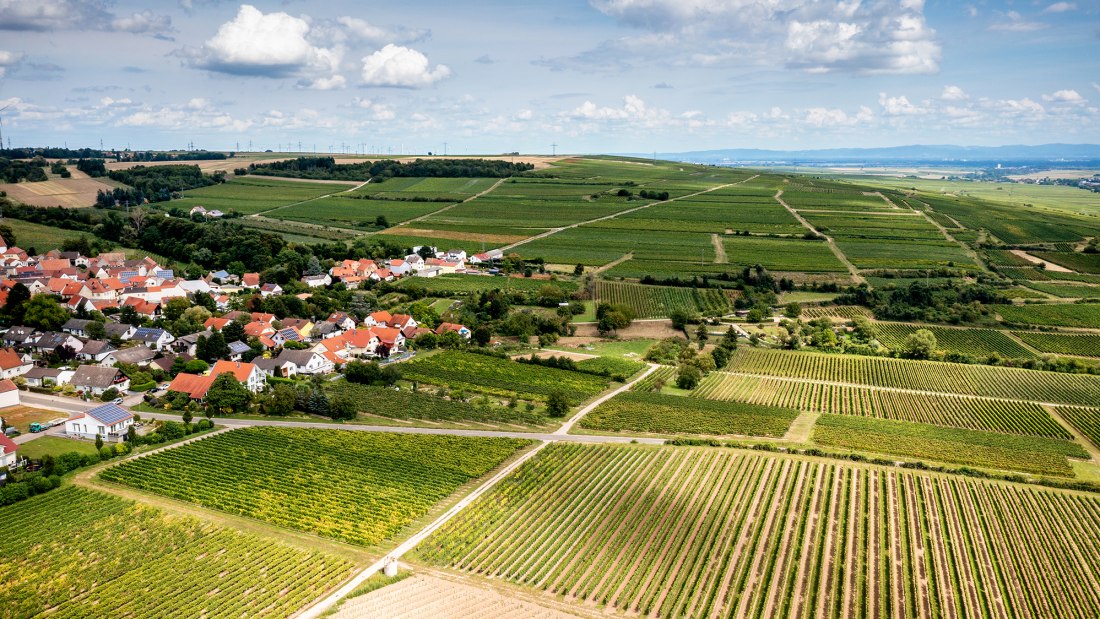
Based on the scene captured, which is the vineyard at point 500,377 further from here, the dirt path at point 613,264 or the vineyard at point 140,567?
the dirt path at point 613,264

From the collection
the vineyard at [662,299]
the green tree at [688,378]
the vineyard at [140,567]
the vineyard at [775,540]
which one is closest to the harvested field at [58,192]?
the vineyard at [662,299]

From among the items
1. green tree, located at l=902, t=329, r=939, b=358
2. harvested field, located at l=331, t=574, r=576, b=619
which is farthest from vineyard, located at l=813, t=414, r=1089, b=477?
harvested field, located at l=331, t=574, r=576, b=619

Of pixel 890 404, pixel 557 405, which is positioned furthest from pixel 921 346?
pixel 557 405

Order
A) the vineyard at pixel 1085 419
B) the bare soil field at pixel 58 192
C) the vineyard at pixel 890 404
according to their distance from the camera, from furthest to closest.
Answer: the bare soil field at pixel 58 192
the vineyard at pixel 890 404
the vineyard at pixel 1085 419

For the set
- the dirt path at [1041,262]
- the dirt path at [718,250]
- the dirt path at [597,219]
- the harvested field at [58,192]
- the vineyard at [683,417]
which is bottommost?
the vineyard at [683,417]

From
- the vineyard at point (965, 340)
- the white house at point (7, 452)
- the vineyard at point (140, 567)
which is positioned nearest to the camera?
the vineyard at point (140, 567)

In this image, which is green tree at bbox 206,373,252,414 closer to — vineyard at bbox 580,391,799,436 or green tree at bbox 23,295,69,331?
vineyard at bbox 580,391,799,436

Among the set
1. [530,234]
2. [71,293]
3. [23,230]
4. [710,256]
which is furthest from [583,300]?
[23,230]
